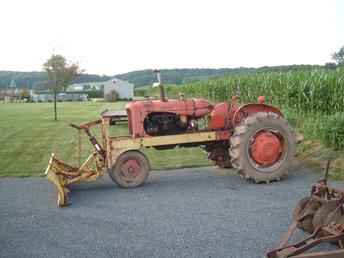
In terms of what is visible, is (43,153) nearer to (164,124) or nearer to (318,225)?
(164,124)

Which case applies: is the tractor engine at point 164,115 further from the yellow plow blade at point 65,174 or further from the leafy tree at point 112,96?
the leafy tree at point 112,96

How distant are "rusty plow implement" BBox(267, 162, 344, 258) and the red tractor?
2.77 metres

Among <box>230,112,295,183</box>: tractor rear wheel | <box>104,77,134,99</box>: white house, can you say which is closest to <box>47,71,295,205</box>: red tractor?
<box>230,112,295,183</box>: tractor rear wheel

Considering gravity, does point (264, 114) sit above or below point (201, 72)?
below

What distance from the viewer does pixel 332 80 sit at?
41.8ft

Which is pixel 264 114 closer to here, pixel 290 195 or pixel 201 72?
pixel 290 195

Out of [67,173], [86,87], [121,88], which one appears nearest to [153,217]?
[67,173]

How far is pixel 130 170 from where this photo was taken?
7.62 m

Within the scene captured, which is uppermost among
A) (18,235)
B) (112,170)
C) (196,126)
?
(196,126)

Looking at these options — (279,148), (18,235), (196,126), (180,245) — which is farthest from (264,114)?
(18,235)

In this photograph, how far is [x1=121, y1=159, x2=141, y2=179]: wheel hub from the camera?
7.59 meters

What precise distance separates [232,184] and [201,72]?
58.8 m

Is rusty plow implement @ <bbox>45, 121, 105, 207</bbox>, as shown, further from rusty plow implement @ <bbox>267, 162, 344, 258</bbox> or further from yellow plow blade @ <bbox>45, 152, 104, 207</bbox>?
rusty plow implement @ <bbox>267, 162, 344, 258</bbox>

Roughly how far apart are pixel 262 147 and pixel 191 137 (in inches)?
47.4
